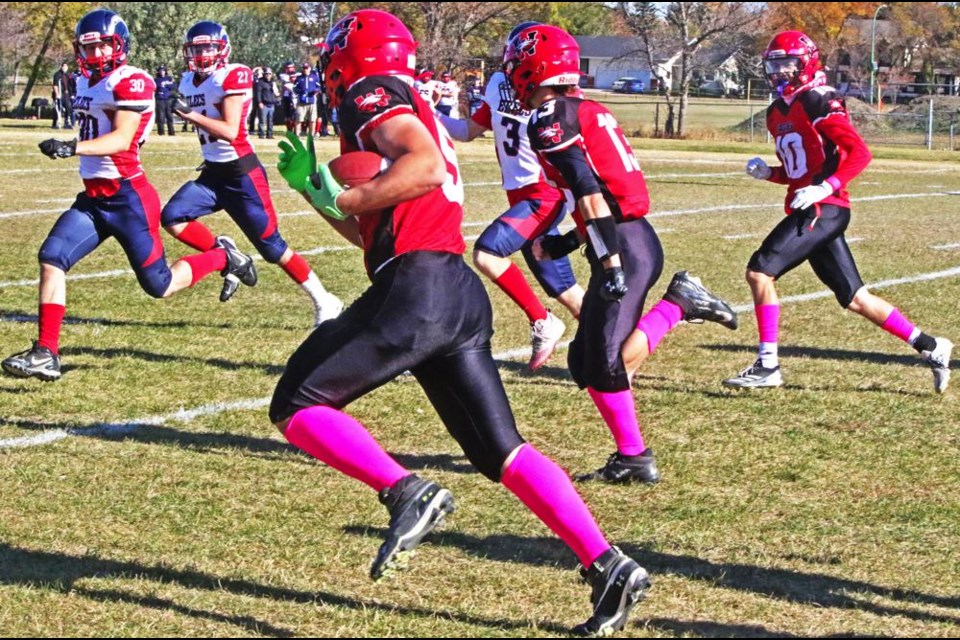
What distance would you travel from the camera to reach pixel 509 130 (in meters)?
7.95

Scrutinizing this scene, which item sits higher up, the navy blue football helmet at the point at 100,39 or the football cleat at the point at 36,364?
the navy blue football helmet at the point at 100,39

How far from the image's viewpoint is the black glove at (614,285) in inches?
190

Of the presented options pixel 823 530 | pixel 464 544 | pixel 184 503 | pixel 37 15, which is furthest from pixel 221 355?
pixel 37 15

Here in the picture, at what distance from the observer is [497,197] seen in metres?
17.8

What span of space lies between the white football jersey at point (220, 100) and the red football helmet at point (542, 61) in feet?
12.0

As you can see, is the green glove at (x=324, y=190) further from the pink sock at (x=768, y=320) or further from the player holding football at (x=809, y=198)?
the pink sock at (x=768, y=320)

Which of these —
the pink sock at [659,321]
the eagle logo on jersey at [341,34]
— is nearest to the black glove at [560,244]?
the pink sock at [659,321]

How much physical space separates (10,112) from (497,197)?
27.3 m

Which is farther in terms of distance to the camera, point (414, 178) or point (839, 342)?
point (839, 342)

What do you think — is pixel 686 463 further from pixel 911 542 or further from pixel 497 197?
pixel 497 197

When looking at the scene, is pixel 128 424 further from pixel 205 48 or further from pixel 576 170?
pixel 205 48

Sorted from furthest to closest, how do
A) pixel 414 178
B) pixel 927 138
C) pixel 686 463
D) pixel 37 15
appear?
pixel 37 15, pixel 927 138, pixel 686 463, pixel 414 178

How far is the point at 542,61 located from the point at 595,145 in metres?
0.46

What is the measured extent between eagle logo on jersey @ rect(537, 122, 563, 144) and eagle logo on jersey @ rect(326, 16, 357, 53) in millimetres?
1149
